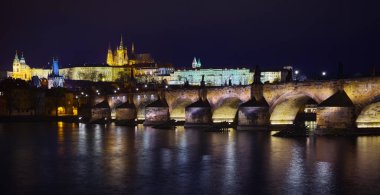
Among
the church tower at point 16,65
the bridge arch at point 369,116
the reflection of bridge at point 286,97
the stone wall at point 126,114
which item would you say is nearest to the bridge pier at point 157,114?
the reflection of bridge at point 286,97

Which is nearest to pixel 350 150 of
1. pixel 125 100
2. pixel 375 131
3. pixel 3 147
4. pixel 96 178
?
pixel 375 131

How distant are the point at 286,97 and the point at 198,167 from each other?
2089cm

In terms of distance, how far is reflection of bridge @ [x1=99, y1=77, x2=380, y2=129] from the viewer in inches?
1308

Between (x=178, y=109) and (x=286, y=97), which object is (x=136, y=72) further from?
(x=286, y=97)

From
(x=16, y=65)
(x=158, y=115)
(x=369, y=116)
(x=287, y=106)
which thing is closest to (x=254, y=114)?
(x=287, y=106)

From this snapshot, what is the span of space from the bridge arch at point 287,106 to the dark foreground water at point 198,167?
789cm

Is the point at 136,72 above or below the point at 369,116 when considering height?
above

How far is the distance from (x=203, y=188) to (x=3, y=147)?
1880cm

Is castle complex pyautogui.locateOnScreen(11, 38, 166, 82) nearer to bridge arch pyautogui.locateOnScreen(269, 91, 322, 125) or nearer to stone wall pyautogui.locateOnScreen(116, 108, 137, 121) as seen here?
stone wall pyautogui.locateOnScreen(116, 108, 137, 121)

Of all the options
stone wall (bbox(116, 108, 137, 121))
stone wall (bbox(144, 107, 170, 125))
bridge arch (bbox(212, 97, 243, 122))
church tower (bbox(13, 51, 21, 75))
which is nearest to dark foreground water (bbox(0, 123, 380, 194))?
bridge arch (bbox(212, 97, 243, 122))

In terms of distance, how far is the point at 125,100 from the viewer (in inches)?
2687

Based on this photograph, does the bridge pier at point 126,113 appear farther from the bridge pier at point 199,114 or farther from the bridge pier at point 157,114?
the bridge pier at point 199,114

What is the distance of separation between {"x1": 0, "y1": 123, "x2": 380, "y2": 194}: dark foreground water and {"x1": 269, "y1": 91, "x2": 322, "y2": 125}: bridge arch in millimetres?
7892

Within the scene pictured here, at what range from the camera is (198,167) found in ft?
69.2
